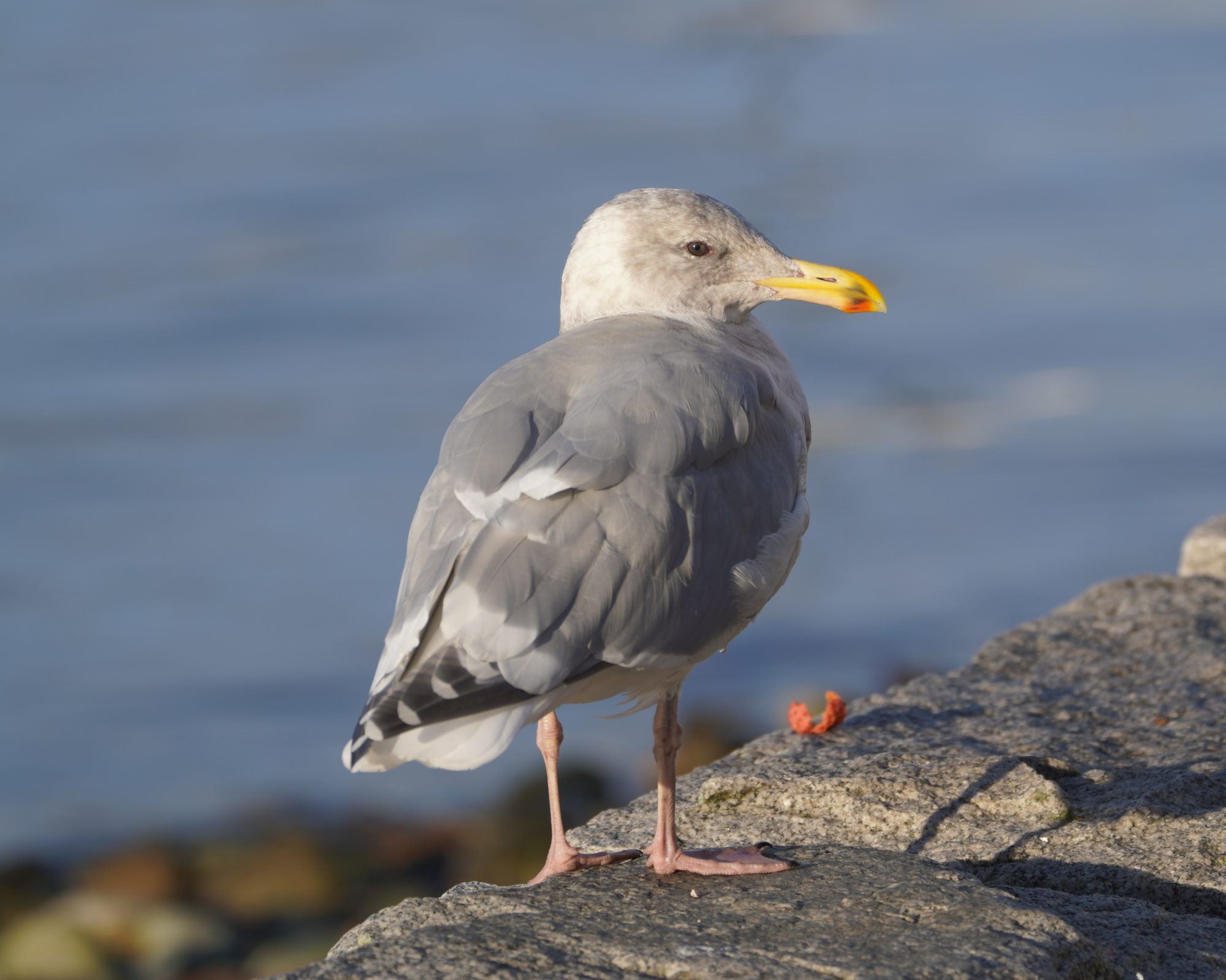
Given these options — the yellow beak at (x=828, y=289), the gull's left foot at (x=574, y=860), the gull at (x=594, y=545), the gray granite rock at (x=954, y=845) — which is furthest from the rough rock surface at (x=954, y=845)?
the yellow beak at (x=828, y=289)

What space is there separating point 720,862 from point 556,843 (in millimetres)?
526

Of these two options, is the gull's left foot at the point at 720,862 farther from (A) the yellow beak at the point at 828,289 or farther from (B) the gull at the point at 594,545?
(A) the yellow beak at the point at 828,289

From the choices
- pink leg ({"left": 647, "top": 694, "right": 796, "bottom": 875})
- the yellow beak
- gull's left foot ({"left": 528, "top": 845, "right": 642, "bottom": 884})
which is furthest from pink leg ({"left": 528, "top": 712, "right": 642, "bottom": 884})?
the yellow beak

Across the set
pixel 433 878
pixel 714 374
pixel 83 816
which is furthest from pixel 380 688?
pixel 83 816

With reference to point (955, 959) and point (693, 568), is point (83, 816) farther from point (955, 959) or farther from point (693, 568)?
point (955, 959)

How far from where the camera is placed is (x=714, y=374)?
13.2ft

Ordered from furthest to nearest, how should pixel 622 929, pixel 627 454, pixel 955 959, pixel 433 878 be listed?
1. pixel 433 878
2. pixel 627 454
3. pixel 622 929
4. pixel 955 959

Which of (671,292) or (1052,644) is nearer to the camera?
(671,292)

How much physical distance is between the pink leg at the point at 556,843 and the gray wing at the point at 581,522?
58cm

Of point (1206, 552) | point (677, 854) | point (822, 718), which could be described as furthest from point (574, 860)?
point (1206, 552)

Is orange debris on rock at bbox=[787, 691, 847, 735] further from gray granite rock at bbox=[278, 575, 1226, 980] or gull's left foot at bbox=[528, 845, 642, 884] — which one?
gull's left foot at bbox=[528, 845, 642, 884]

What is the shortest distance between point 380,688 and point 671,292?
181cm

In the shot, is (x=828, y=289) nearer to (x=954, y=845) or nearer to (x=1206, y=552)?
(x=954, y=845)

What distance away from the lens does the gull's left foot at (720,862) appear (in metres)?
3.65
